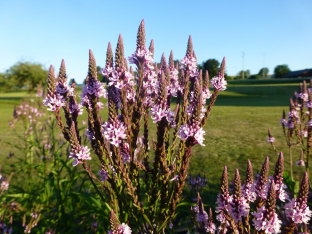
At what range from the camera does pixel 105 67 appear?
5.82ft

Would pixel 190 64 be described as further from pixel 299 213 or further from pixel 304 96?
pixel 304 96

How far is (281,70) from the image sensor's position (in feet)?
319

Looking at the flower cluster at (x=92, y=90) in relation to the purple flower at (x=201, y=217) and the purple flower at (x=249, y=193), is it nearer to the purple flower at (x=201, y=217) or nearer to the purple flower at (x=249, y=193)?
the purple flower at (x=249, y=193)

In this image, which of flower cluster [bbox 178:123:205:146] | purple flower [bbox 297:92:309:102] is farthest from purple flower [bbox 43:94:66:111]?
purple flower [bbox 297:92:309:102]

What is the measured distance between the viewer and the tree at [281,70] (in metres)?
95.8

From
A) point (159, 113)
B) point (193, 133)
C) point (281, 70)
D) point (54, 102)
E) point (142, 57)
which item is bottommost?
point (193, 133)

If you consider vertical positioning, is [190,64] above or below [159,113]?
above

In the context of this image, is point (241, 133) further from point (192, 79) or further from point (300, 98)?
point (192, 79)

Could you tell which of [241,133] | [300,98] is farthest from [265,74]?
[300,98]

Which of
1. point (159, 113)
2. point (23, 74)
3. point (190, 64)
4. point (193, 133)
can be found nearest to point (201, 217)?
point (193, 133)

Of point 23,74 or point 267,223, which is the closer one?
point 267,223

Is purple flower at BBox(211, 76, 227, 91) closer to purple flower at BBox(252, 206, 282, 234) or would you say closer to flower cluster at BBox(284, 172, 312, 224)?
flower cluster at BBox(284, 172, 312, 224)

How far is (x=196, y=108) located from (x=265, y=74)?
129459mm

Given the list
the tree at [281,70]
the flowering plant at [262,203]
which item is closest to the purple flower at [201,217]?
the flowering plant at [262,203]
